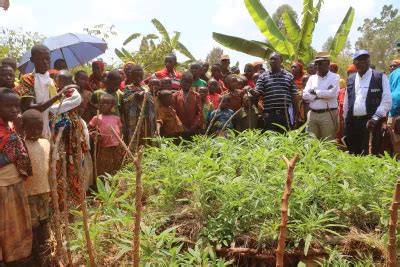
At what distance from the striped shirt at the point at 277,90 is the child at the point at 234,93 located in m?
0.39

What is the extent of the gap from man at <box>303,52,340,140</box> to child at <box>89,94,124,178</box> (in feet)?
7.77

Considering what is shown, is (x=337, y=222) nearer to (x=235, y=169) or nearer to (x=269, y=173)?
(x=269, y=173)

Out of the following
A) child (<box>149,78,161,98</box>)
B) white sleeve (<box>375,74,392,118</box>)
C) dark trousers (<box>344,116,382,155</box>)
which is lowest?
dark trousers (<box>344,116,382,155</box>)

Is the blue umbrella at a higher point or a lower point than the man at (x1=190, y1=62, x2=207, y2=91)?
higher

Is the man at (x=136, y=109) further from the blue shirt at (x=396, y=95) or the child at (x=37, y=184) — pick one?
the blue shirt at (x=396, y=95)

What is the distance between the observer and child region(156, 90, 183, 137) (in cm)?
541

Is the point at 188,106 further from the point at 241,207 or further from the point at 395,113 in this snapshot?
the point at 241,207

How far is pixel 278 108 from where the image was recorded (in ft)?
17.9

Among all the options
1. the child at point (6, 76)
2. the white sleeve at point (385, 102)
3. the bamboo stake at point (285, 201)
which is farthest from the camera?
the white sleeve at point (385, 102)

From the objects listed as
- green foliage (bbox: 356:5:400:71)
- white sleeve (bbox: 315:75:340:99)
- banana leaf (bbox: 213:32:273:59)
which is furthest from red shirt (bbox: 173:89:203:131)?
green foliage (bbox: 356:5:400:71)

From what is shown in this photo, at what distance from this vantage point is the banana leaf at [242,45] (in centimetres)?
1017

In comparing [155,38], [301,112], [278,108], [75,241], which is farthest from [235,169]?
[155,38]

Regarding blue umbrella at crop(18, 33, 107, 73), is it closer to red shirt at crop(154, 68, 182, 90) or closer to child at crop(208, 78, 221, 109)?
red shirt at crop(154, 68, 182, 90)

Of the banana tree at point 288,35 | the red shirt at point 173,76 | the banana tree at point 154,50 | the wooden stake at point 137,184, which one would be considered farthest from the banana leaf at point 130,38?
the wooden stake at point 137,184
